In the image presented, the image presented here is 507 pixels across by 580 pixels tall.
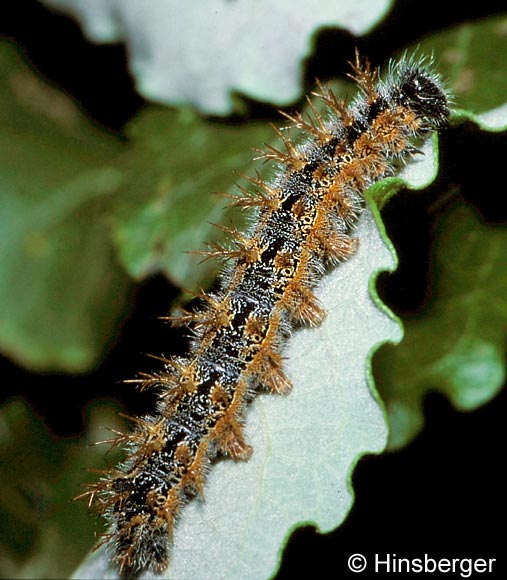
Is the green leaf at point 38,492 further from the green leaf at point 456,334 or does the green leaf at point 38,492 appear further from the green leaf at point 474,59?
the green leaf at point 474,59

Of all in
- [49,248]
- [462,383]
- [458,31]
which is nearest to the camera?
[458,31]

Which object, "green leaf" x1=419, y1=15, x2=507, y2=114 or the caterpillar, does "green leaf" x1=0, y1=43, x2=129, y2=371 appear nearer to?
the caterpillar

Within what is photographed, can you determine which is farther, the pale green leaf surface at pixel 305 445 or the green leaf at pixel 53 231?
the green leaf at pixel 53 231

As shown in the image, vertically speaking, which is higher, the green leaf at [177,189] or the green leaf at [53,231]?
the green leaf at [177,189]

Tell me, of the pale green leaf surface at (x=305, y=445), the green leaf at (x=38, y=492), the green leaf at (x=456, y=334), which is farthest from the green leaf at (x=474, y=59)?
the green leaf at (x=38, y=492)

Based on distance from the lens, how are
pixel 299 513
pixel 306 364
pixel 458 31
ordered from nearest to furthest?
1. pixel 299 513
2. pixel 306 364
3. pixel 458 31

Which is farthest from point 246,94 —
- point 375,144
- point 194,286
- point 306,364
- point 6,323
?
point 6,323

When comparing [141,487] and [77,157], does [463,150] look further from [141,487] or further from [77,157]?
[77,157]
